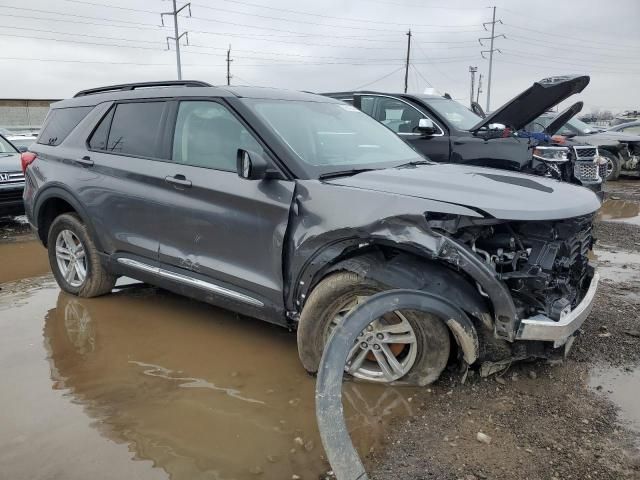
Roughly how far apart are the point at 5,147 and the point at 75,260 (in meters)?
5.95

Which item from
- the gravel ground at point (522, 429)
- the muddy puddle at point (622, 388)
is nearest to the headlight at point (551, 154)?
the gravel ground at point (522, 429)

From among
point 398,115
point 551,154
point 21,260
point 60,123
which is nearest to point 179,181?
point 60,123

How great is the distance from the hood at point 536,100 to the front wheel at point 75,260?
15.6 ft

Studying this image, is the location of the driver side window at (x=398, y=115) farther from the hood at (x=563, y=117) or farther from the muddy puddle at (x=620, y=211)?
the muddy puddle at (x=620, y=211)

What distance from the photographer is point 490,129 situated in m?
7.18

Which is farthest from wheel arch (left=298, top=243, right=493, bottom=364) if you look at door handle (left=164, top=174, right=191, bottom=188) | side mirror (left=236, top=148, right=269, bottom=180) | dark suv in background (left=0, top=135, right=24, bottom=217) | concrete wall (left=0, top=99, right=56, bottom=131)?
concrete wall (left=0, top=99, right=56, bottom=131)

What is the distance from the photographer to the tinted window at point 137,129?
4.20 metres

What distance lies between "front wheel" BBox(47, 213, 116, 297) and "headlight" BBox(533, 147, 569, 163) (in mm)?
5277

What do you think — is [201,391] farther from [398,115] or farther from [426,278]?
[398,115]

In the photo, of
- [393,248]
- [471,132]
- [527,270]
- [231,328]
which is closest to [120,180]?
[231,328]

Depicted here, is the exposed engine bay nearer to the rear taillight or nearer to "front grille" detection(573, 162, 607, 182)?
the rear taillight

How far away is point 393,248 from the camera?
3.07 m

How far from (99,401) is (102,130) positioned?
2.37 meters

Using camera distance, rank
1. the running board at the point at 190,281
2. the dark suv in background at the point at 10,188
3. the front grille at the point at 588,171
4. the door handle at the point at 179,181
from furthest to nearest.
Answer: the front grille at the point at 588,171, the dark suv in background at the point at 10,188, the door handle at the point at 179,181, the running board at the point at 190,281
